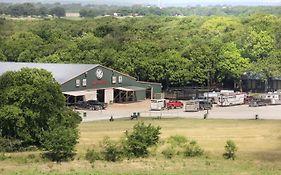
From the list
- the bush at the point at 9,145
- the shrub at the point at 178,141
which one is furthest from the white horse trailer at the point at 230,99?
the bush at the point at 9,145

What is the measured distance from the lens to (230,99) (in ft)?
141

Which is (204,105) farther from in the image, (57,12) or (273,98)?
(57,12)

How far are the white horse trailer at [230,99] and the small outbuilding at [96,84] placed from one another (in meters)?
6.56

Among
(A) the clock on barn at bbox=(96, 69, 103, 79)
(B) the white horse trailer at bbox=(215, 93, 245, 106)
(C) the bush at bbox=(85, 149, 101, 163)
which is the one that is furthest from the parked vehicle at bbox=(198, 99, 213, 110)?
(C) the bush at bbox=(85, 149, 101, 163)

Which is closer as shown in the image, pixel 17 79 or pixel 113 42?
pixel 17 79

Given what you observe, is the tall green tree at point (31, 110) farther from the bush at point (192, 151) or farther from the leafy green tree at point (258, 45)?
the leafy green tree at point (258, 45)

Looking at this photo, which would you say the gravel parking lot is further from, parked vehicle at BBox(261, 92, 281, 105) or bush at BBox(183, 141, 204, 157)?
bush at BBox(183, 141, 204, 157)

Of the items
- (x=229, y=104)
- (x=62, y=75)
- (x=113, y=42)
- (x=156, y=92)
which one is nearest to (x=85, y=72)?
(x=62, y=75)

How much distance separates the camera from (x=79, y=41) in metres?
56.9

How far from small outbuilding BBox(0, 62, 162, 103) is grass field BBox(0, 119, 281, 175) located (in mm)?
11633

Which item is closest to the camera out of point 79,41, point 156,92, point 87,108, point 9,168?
point 9,168

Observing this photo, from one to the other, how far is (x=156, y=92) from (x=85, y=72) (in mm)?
6554

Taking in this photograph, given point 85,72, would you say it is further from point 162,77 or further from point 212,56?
point 212,56

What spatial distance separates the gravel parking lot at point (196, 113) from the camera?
37.1m
